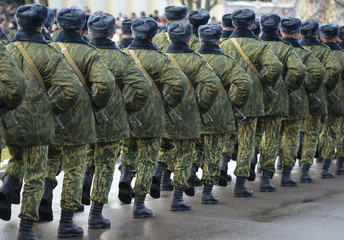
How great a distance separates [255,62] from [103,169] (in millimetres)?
3249

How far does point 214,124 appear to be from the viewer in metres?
10.9

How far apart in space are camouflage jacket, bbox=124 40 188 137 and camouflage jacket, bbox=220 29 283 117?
1923mm

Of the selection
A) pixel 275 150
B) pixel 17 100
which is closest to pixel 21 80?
pixel 17 100

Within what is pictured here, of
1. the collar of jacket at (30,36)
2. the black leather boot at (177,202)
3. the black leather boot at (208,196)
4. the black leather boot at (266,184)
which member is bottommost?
the black leather boot at (266,184)

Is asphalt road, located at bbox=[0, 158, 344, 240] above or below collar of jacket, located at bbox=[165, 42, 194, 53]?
below

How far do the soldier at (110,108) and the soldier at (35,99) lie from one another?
1.04m

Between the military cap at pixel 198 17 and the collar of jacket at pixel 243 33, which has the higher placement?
the collar of jacket at pixel 243 33

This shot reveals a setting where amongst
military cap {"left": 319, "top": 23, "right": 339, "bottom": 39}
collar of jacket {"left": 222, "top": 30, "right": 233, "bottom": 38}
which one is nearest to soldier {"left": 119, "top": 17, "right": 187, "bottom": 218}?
collar of jacket {"left": 222, "top": 30, "right": 233, "bottom": 38}

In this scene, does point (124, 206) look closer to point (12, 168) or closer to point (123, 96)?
point (123, 96)

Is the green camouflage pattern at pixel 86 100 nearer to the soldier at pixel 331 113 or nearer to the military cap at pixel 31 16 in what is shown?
the military cap at pixel 31 16

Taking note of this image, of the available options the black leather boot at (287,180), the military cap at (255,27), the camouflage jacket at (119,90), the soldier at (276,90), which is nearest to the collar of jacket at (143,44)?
the camouflage jacket at (119,90)

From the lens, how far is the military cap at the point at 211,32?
1079 centimetres

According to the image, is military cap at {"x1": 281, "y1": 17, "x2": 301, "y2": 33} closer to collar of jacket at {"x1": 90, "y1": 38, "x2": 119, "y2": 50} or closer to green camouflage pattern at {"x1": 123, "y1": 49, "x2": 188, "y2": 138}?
green camouflage pattern at {"x1": 123, "y1": 49, "x2": 188, "y2": 138}

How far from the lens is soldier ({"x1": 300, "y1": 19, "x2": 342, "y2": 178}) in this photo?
43.3 ft
